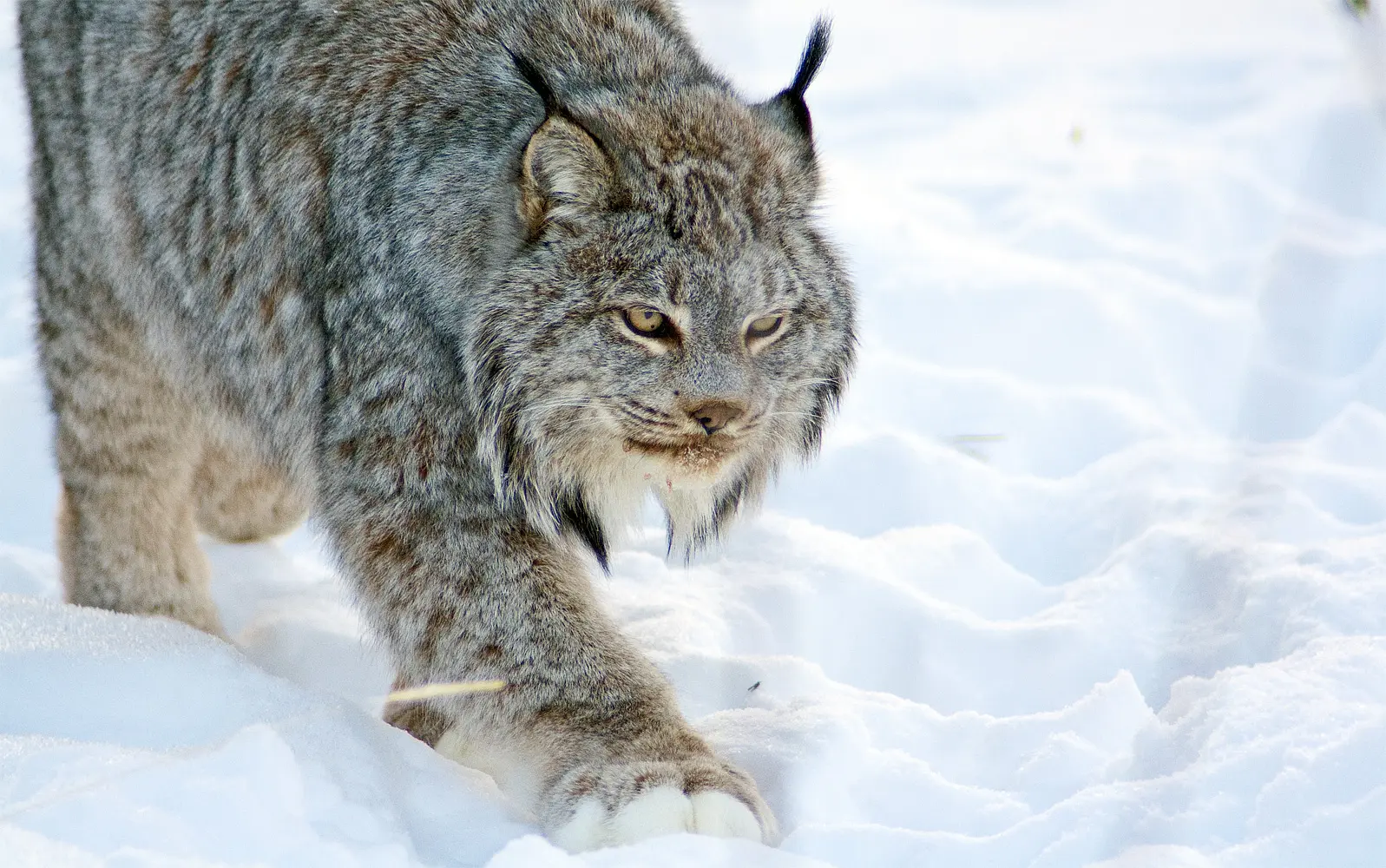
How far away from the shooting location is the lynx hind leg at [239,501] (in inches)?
144

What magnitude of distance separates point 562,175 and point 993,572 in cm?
151

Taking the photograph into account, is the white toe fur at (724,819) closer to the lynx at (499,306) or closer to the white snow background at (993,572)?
the lynx at (499,306)

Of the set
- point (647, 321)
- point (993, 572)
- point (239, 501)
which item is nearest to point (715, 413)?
point (647, 321)

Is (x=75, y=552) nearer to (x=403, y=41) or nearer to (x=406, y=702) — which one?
(x=406, y=702)

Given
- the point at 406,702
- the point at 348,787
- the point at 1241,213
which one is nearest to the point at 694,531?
the point at 406,702

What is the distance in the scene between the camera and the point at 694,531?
2928 mm

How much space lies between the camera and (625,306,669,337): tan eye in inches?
95.4

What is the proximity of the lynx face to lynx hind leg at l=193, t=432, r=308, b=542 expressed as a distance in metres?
1.28

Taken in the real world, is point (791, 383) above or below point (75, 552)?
above

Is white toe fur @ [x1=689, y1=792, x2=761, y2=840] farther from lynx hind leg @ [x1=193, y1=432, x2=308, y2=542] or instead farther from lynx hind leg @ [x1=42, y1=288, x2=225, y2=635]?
lynx hind leg @ [x1=193, y1=432, x2=308, y2=542]

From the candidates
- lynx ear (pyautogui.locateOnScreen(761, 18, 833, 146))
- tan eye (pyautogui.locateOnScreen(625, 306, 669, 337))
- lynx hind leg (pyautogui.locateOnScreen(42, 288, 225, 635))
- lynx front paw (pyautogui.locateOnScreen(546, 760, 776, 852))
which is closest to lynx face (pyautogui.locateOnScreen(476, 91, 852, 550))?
tan eye (pyautogui.locateOnScreen(625, 306, 669, 337))

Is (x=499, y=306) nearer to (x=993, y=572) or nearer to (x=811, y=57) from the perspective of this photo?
(x=811, y=57)

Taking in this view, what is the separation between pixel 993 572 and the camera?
3320 millimetres

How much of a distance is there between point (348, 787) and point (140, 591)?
1520 mm
